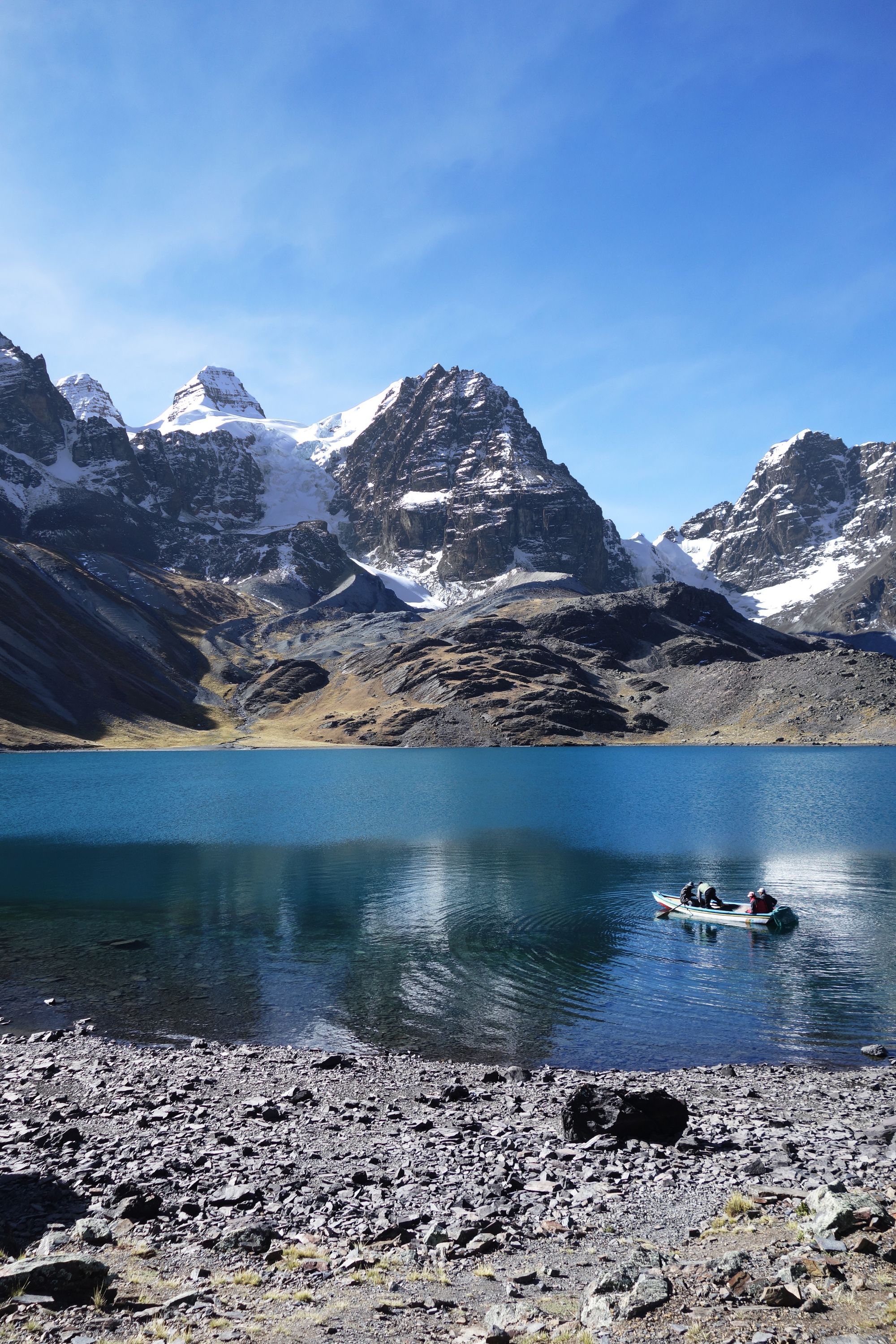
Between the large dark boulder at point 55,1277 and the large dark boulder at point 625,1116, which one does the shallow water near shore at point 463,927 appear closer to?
the large dark boulder at point 625,1116

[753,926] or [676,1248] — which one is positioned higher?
[676,1248]

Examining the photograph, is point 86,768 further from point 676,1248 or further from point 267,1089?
point 676,1248

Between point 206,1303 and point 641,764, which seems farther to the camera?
point 641,764

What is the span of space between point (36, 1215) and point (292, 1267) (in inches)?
218

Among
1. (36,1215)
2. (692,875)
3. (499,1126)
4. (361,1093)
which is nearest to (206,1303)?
(36,1215)

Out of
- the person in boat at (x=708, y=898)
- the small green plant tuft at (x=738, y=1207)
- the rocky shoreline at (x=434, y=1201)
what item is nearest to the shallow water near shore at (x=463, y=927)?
the person in boat at (x=708, y=898)

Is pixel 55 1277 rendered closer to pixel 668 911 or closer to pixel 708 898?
pixel 708 898

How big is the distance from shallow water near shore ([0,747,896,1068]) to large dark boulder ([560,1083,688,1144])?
6053 millimetres

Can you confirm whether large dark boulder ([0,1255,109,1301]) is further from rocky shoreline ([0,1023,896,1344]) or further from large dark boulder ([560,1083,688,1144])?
large dark boulder ([560,1083,688,1144])

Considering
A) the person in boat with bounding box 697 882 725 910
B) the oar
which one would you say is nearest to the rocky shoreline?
the person in boat with bounding box 697 882 725 910

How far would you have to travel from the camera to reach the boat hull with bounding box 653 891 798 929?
143ft

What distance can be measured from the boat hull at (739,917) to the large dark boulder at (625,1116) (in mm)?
25681

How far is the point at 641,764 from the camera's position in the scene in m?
159

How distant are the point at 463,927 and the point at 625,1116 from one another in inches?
981
